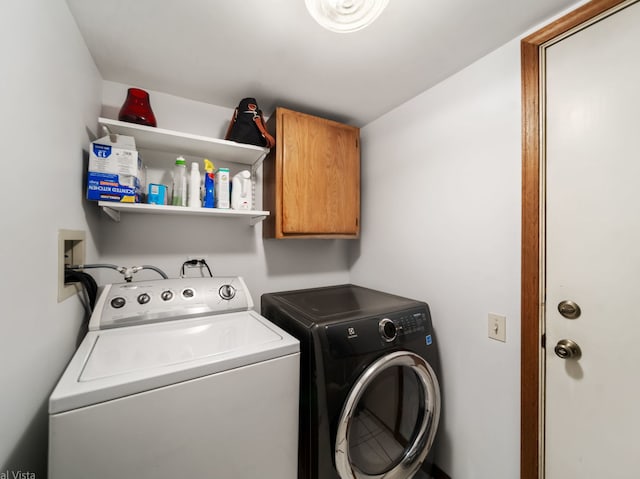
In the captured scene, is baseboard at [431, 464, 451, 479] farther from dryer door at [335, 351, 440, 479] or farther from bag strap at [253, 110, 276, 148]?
bag strap at [253, 110, 276, 148]

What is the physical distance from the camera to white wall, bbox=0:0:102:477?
24.4 inches

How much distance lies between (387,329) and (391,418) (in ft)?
1.54

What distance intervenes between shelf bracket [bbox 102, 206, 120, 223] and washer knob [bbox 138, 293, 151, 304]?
432 millimetres

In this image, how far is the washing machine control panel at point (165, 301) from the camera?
1114mm

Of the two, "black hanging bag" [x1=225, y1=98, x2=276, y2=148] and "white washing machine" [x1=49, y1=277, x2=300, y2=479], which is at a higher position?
"black hanging bag" [x1=225, y1=98, x2=276, y2=148]

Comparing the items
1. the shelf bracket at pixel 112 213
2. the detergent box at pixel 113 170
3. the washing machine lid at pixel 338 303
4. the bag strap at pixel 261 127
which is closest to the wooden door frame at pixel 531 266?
the washing machine lid at pixel 338 303

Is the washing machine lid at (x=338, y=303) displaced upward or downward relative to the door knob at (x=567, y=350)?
upward

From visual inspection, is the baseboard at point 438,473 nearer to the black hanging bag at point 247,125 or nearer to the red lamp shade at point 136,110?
the black hanging bag at point 247,125

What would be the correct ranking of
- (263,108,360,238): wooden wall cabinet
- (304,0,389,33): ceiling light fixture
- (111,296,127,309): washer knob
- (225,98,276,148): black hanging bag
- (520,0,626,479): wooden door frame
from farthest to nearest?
(263,108,360,238): wooden wall cabinet → (225,98,276,148): black hanging bag → (111,296,127,309): washer knob → (520,0,626,479): wooden door frame → (304,0,389,33): ceiling light fixture

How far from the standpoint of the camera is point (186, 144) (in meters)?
1.43

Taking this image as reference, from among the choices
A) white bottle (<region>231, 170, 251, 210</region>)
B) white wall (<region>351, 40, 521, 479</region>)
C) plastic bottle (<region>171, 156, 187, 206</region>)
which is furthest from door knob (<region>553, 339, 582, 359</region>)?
plastic bottle (<region>171, 156, 187, 206</region>)

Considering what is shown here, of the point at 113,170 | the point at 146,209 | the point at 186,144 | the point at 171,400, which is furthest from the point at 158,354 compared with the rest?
the point at 186,144

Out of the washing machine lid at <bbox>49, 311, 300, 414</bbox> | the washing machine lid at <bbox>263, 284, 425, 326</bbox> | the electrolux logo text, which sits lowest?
the electrolux logo text

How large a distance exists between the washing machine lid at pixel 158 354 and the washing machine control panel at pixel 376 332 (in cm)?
21
